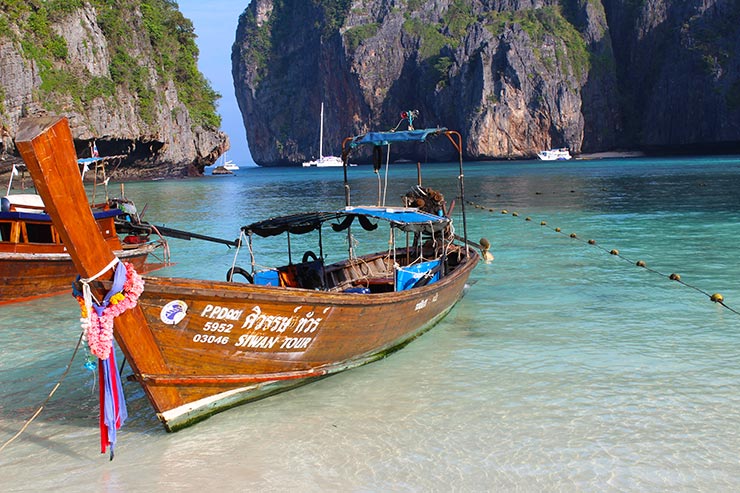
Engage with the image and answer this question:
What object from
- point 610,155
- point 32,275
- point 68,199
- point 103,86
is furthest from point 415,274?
point 610,155

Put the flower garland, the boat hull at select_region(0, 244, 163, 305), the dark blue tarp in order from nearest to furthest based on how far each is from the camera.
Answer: the flower garland → the dark blue tarp → the boat hull at select_region(0, 244, 163, 305)

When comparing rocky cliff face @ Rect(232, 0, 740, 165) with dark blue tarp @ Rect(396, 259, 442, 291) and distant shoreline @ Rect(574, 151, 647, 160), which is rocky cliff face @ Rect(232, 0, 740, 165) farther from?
dark blue tarp @ Rect(396, 259, 442, 291)

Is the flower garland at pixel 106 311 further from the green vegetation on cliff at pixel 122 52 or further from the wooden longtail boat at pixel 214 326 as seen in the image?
the green vegetation on cliff at pixel 122 52

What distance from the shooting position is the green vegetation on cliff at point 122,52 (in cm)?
5722

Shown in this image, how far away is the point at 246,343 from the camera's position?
25.6 feet

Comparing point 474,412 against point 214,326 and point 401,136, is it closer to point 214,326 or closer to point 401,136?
point 214,326

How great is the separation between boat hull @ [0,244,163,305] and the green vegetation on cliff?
45.5 meters

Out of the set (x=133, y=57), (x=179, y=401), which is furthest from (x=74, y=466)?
(x=133, y=57)

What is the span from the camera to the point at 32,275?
14.9 meters

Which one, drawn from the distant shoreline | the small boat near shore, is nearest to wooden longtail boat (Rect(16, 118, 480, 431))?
the small boat near shore

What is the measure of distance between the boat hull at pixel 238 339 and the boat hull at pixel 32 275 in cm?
811

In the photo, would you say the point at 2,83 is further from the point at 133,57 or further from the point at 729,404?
the point at 729,404

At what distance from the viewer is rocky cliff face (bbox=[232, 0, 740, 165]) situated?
11338 centimetres

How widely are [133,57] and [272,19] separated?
120944 mm
